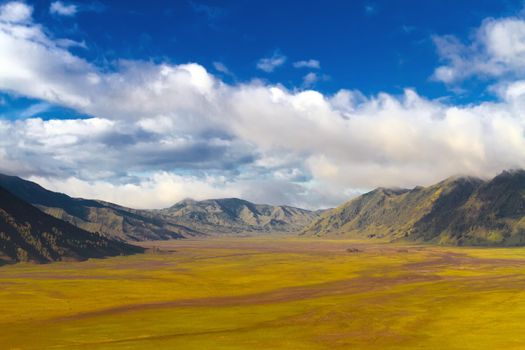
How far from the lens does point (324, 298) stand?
428 feet

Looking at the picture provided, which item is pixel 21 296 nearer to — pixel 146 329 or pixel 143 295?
pixel 143 295

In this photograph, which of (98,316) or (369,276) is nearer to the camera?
(98,316)

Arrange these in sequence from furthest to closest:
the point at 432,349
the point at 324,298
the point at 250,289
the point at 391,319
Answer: the point at 250,289
the point at 324,298
the point at 391,319
the point at 432,349

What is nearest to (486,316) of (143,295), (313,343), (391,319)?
(391,319)

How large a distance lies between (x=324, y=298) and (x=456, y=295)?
3609cm

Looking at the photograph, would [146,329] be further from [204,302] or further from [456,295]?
[456,295]

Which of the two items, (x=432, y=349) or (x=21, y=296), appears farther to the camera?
(x=21, y=296)

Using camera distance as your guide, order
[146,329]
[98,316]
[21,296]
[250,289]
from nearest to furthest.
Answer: [146,329] → [98,316] → [21,296] → [250,289]

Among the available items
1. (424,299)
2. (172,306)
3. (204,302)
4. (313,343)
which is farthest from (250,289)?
(313,343)

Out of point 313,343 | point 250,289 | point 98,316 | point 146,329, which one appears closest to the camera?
point 313,343

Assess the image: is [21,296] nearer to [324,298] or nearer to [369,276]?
[324,298]

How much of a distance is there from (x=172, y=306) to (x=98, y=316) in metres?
19.8

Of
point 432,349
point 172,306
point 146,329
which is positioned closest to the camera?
point 432,349

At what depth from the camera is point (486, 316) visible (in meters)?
101
